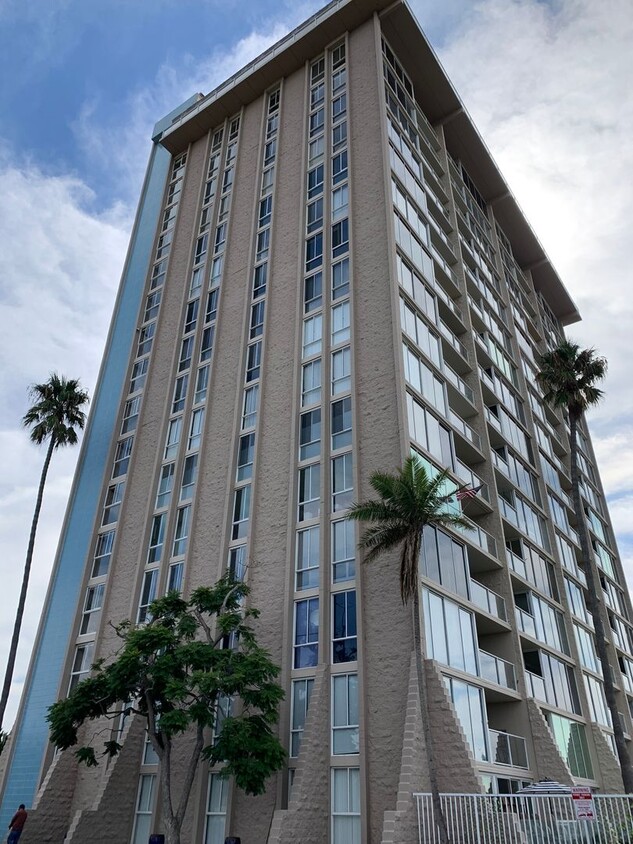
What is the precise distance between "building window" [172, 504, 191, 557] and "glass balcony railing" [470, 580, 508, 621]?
14275 millimetres

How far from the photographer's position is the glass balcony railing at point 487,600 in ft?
96.9

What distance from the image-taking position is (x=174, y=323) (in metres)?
45.5

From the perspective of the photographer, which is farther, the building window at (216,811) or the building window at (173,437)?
the building window at (173,437)

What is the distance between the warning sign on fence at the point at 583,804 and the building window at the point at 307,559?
1372cm

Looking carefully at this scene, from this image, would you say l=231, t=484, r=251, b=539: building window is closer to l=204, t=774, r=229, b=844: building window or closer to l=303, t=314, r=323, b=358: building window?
l=303, t=314, r=323, b=358: building window

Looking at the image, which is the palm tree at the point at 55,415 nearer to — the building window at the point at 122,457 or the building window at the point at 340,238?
the building window at the point at 122,457

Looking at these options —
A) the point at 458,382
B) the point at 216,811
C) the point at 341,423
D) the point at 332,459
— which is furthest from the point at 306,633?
the point at 458,382

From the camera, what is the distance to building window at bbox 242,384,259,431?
35875mm

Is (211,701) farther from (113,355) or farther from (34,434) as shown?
(113,355)

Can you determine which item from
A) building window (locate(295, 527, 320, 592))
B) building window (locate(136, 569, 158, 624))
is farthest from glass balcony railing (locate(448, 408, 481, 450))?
building window (locate(136, 569, 158, 624))

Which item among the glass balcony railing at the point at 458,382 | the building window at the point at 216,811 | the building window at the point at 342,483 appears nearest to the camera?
the building window at the point at 216,811

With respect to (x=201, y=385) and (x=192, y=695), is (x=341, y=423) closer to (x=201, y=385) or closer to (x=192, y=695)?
(x=201, y=385)

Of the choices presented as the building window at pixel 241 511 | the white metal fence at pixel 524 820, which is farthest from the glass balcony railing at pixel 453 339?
the white metal fence at pixel 524 820

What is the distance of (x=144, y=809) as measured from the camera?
28.6 meters
